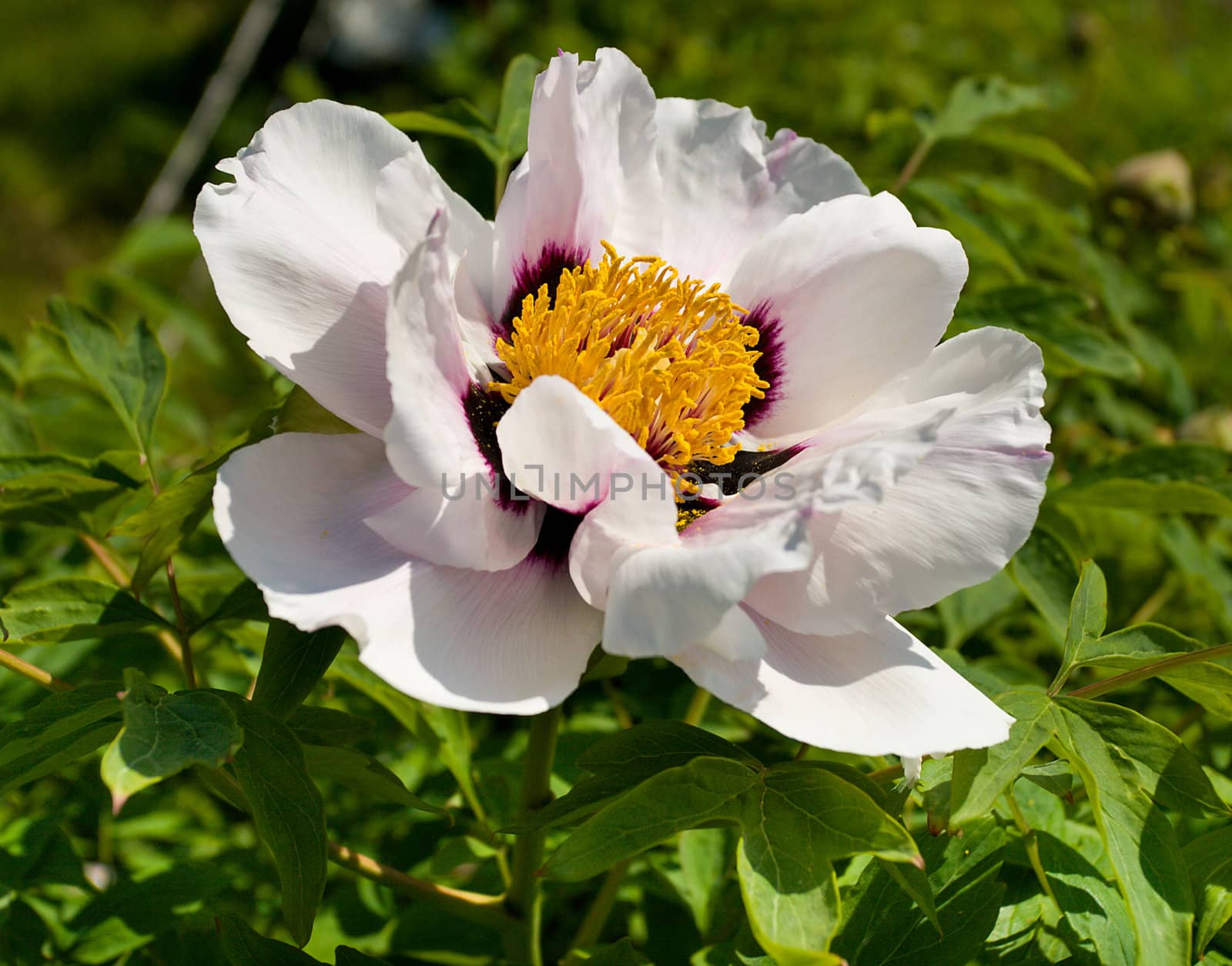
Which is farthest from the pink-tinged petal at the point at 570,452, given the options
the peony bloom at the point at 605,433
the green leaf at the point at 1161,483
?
the green leaf at the point at 1161,483

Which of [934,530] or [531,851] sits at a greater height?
[934,530]

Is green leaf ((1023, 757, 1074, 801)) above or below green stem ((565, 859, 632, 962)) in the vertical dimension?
above

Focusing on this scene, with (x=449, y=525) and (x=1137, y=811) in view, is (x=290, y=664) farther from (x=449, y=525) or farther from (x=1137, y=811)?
(x=1137, y=811)

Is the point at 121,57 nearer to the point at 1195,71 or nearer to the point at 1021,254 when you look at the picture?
the point at 1195,71

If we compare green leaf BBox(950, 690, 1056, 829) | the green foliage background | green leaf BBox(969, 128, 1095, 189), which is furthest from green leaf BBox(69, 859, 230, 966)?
green leaf BBox(969, 128, 1095, 189)

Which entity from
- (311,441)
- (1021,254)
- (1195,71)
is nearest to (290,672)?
(311,441)

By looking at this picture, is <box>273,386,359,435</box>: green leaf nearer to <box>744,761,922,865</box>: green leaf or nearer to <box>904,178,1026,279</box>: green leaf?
<box>744,761,922,865</box>: green leaf

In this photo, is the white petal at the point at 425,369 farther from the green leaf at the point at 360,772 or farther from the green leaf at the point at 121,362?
the green leaf at the point at 121,362

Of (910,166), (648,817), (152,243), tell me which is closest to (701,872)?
(648,817)
